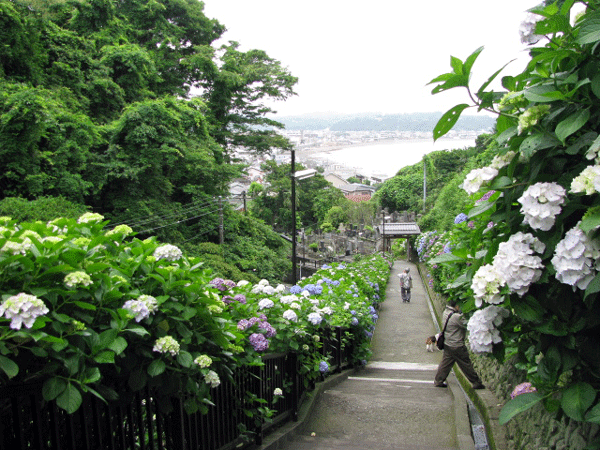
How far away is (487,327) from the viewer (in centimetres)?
192

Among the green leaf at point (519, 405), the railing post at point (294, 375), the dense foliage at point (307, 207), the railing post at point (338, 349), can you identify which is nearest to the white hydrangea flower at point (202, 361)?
the green leaf at point (519, 405)

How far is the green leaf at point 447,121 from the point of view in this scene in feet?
6.30

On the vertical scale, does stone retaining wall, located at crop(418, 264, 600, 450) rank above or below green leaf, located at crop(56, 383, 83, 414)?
below

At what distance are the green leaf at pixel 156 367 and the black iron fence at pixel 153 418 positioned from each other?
0.25m

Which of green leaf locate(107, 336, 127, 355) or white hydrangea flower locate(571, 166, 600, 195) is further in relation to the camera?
green leaf locate(107, 336, 127, 355)

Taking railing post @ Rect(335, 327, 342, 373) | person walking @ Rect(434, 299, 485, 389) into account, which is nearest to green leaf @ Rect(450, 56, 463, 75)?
person walking @ Rect(434, 299, 485, 389)

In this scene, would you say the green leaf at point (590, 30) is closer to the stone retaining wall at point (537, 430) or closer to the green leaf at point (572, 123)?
the green leaf at point (572, 123)

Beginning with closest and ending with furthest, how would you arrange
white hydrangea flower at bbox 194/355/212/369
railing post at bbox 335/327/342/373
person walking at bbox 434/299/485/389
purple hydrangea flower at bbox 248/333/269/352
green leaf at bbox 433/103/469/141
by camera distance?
Result: green leaf at bbox 433/103/469/141
white hydrangea flower at bbox 194/355/212/369
purple hydrangea flower at bbox 248/333/269/352
person walking at bbox 434/299/485/389
railing post at bbox 335/327/342/373

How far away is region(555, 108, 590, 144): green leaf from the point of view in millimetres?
1625

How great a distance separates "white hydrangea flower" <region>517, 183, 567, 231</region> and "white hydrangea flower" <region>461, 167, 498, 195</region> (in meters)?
0.25

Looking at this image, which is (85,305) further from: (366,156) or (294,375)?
(366,156)

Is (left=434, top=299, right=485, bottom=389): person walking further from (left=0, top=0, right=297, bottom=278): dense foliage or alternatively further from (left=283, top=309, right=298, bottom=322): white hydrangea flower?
(left=0, top=0, right=297, bottom=278): dense foliage

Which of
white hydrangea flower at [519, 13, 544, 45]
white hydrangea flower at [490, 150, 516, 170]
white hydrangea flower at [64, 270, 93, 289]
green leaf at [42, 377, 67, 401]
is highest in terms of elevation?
white hydrangea flower at [519, 13, 544, 45]

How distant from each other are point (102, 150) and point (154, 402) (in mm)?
19104
